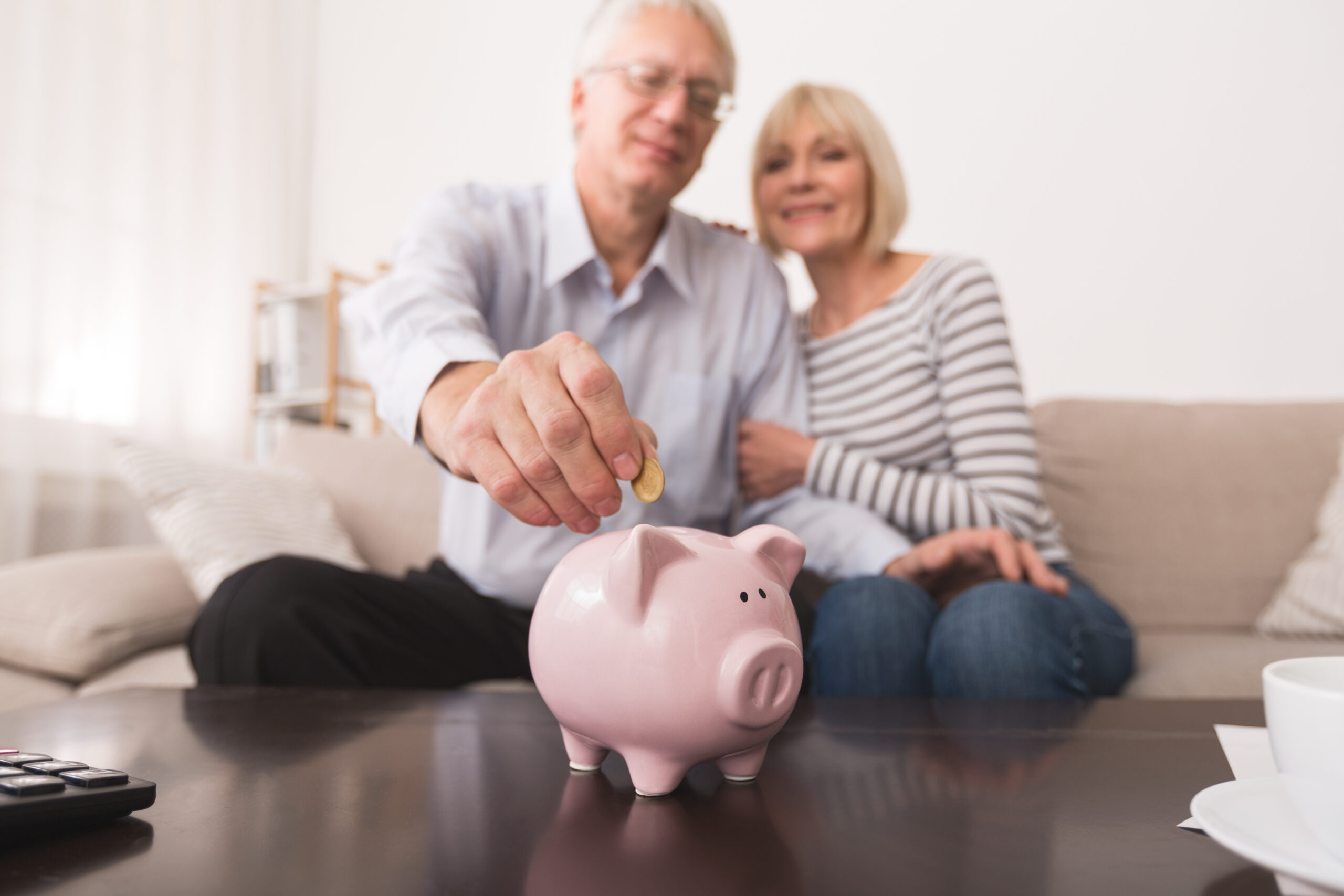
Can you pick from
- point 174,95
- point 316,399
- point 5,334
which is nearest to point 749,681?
point 5,334

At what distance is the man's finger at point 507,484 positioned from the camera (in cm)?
55

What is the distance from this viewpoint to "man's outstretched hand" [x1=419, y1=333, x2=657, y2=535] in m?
0.51

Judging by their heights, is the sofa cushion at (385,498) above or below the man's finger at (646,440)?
below

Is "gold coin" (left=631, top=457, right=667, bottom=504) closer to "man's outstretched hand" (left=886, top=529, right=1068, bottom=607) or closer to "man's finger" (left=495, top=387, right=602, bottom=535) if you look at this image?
"man's finger" (left=495, top=387, right=602, bottom=535)

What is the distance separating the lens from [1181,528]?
1510 millimetres

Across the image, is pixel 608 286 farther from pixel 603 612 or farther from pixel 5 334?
pixel 5 334

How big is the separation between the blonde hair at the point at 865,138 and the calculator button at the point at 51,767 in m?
1.18

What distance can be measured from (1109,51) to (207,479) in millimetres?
2468

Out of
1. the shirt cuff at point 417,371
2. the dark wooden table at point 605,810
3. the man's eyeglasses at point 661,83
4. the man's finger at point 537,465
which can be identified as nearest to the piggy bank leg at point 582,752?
the dark wooden table at point 605,810

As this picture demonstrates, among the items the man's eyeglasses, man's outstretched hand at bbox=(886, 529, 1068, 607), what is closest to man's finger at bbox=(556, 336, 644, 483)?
man's outstretched hand at bbox=(886, 529, 1068, 607)

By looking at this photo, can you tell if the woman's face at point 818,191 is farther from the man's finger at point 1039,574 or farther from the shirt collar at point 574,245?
the man's finger at point 1039,574

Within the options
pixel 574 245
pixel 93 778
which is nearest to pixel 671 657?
pixel 93 778

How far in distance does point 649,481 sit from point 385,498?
1269mm

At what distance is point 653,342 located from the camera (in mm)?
1212
